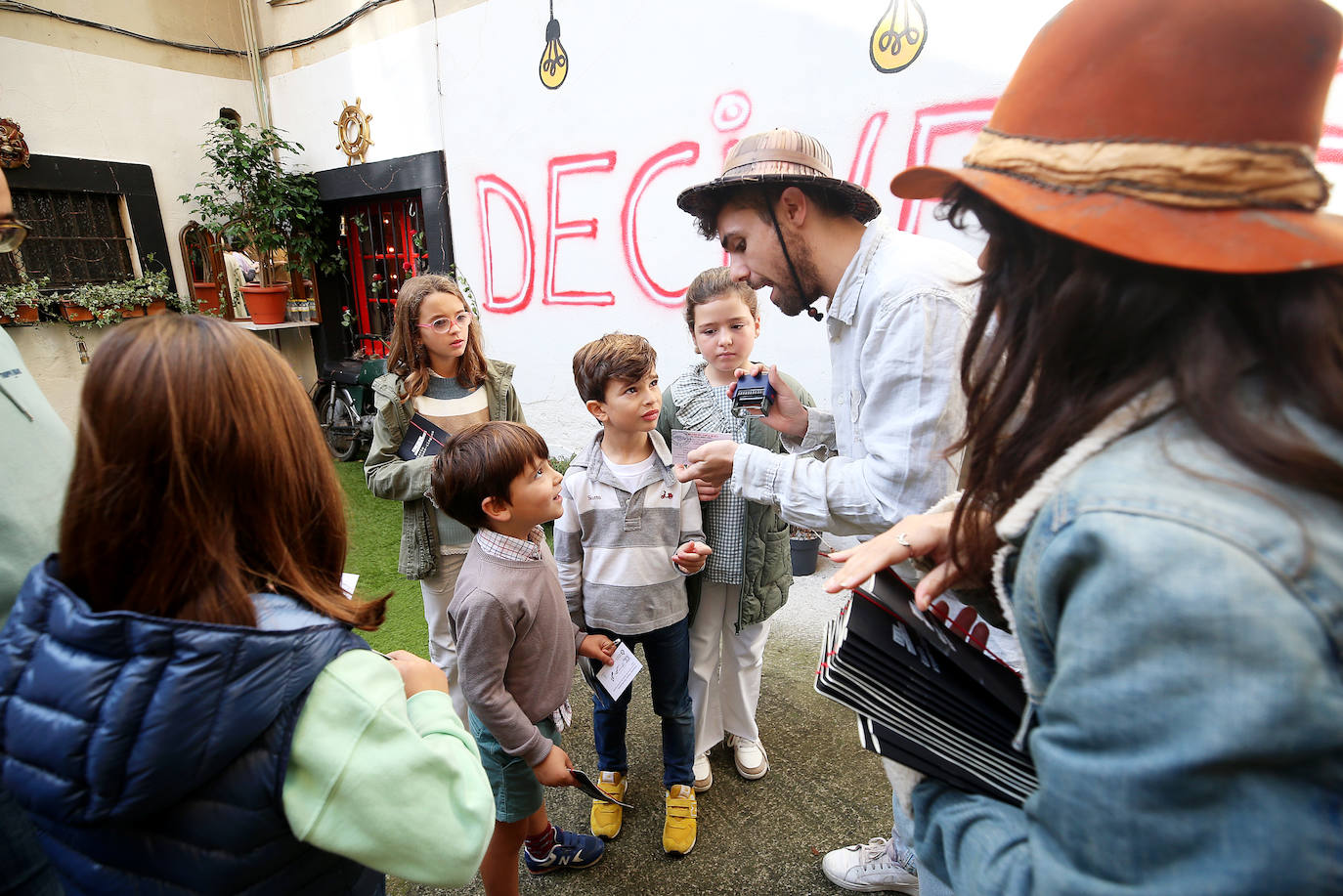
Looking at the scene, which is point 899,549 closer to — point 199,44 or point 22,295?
point 22,295

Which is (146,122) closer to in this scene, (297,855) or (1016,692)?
(297,855)

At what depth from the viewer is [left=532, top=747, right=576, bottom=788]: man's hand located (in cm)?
169

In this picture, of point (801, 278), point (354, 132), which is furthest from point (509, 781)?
point (354, 132)

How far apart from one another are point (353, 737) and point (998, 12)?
372cm

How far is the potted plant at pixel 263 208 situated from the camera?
662 cm

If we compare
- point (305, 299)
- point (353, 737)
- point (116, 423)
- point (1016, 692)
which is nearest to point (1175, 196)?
point (1016, 692)

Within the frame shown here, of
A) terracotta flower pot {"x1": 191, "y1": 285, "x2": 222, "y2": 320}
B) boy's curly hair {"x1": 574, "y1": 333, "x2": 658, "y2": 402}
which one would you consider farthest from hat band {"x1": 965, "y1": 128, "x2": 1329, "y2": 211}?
terracotta flower pot {"x1": 191, "y1": 285, "x2": 222, "y2": 320}

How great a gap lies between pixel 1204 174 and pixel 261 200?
316 inches

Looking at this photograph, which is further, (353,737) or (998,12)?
(998,12)

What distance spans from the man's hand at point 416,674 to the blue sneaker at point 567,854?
4.11 feet

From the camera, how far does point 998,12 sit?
9.74ft

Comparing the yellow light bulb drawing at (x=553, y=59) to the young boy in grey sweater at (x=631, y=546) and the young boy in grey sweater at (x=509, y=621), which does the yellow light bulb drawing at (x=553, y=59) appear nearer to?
the young boy in grey sweater at (x=631, y=546)

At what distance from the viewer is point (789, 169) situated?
172 cm

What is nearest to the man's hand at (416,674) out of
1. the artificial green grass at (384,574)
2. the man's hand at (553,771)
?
the man's hand at (553,771)
